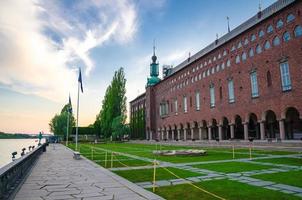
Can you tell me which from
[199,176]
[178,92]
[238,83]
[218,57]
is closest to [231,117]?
[238,83]

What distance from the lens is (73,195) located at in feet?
24.3

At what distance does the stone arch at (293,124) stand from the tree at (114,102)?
3832 centimetres

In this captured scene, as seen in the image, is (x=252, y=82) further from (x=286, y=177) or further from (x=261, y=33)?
(x=286, y=177)

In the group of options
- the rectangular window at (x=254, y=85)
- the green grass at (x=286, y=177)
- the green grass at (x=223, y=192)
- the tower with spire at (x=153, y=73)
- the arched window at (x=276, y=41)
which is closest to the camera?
the green grass at (x=223, y=192)

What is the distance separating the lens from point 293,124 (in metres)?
33.8

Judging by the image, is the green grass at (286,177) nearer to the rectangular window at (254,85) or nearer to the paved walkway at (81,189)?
the paved walkway at (81,189)

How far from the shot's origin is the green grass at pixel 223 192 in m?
6.96

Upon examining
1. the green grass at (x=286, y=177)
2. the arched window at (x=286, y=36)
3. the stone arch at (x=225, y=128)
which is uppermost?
the arched window at (x=286, y=36)

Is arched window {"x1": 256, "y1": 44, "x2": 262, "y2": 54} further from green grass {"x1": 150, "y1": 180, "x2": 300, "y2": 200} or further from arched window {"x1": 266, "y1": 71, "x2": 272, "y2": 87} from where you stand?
green grass {"x1": 150, "y1": 180, "x2": 300, "y2": 200}

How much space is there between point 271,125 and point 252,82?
6863mm

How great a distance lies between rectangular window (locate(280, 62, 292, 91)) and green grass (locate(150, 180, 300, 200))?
25.6 metres

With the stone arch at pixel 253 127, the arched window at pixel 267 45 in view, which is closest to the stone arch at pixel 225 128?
the stone arch at pixel 253 127

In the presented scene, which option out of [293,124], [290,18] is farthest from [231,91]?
[290,18]

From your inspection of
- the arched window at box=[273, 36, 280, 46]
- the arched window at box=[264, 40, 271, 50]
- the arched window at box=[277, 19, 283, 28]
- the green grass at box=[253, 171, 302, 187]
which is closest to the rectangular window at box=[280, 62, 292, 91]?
the arched window at box=[273, 36, 280, 46]
